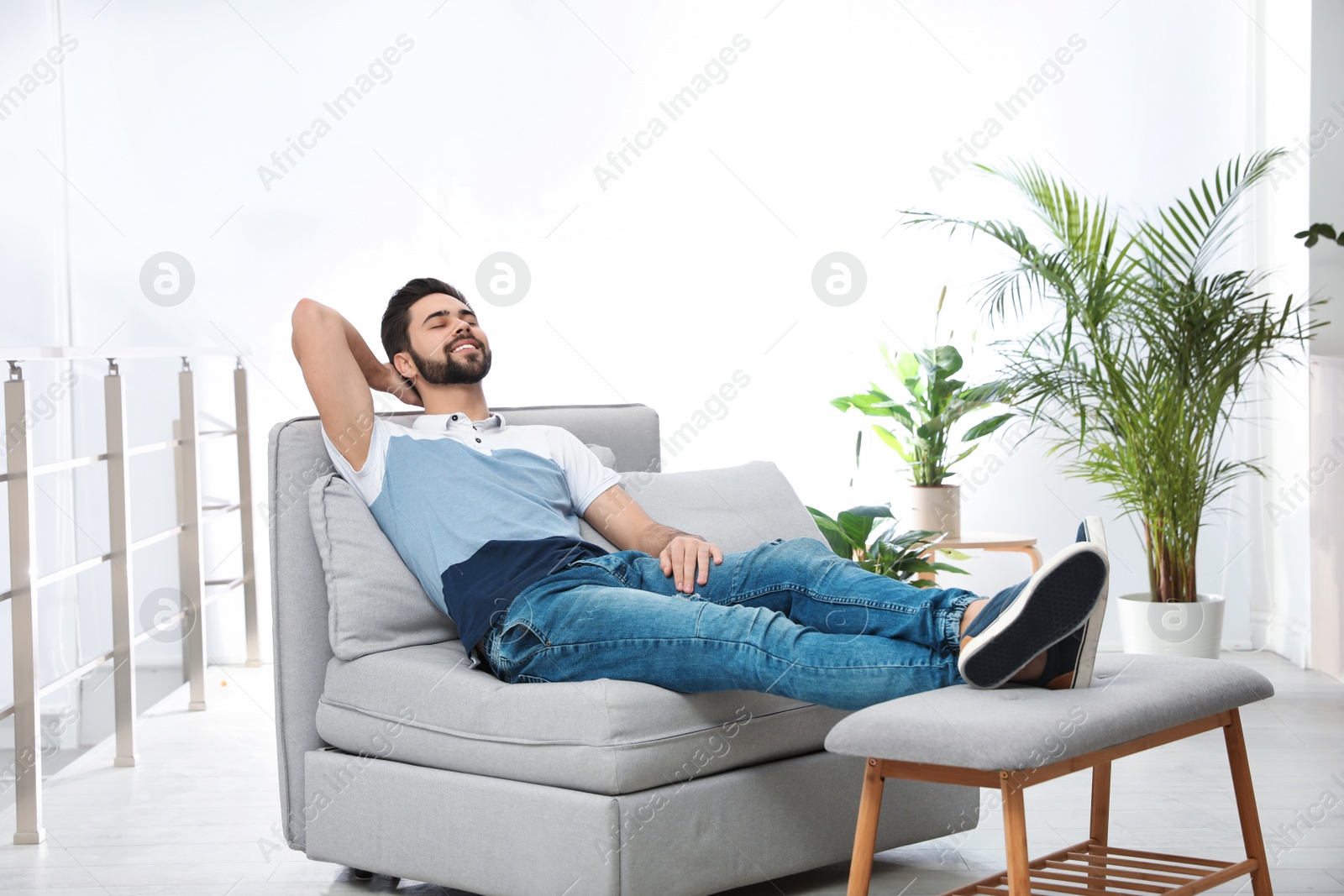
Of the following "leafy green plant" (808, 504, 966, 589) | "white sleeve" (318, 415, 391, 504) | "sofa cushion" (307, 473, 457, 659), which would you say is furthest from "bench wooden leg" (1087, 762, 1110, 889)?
"white sleeve" (318, 415, 391, 504)

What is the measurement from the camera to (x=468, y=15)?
4012 mm

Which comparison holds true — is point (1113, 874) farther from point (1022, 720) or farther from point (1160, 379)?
point (1160, 379)

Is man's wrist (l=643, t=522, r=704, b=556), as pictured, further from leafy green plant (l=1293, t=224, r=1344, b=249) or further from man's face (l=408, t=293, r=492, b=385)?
leafy green plant (l=1293, t=224, r=1344, b=249)

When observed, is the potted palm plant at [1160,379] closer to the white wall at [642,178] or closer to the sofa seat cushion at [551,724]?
the white wall at [642,178]

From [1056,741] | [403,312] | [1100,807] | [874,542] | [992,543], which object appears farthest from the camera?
[992,543]

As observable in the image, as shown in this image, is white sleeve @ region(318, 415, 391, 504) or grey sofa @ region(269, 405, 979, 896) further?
white sleeve @ region(318, 415, 391, 504)

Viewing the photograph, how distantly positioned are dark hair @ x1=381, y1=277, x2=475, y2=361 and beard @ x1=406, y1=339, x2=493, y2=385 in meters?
0.08

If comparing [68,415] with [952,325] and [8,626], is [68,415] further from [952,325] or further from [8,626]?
[952,325]

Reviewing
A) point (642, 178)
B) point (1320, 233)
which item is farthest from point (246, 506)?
point (1320, 233)

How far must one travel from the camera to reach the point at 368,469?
216 cm

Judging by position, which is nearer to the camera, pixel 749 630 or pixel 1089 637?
pixel 1089 637

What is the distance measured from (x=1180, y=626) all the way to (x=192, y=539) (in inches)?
109

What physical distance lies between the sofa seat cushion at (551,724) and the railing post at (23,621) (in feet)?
2.52

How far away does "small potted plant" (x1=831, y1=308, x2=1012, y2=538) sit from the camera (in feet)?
11.8
